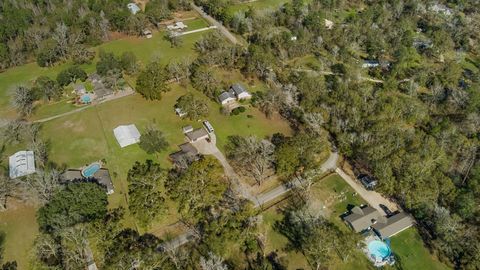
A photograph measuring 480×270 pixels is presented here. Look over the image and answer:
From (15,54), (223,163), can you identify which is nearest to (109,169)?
(223,163)

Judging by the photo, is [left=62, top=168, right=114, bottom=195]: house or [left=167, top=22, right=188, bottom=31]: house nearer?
[left=62, top=168, right=114, bottom=195]: house

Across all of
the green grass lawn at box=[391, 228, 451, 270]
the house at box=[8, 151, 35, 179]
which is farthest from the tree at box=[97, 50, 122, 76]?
the green grass lawn at box=[391, 228, 451, 270]

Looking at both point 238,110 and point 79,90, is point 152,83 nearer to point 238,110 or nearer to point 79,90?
point 79,90

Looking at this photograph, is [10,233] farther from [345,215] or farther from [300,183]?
[345,215]

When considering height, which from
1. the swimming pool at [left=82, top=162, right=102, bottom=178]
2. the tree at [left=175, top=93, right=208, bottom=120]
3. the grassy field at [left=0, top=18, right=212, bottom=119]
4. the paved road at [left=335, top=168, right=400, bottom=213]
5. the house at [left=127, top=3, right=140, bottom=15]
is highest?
the tree at [left=175, top=93, right=208, bottom=120]

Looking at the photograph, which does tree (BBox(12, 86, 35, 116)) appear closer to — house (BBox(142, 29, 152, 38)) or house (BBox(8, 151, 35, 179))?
house (BBox(8, 151, 35, 179))

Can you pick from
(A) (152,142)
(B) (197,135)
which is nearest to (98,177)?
(A) (152,142)

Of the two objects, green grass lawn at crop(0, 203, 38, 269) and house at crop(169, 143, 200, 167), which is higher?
house at crop(169, 143, 200, 167)
